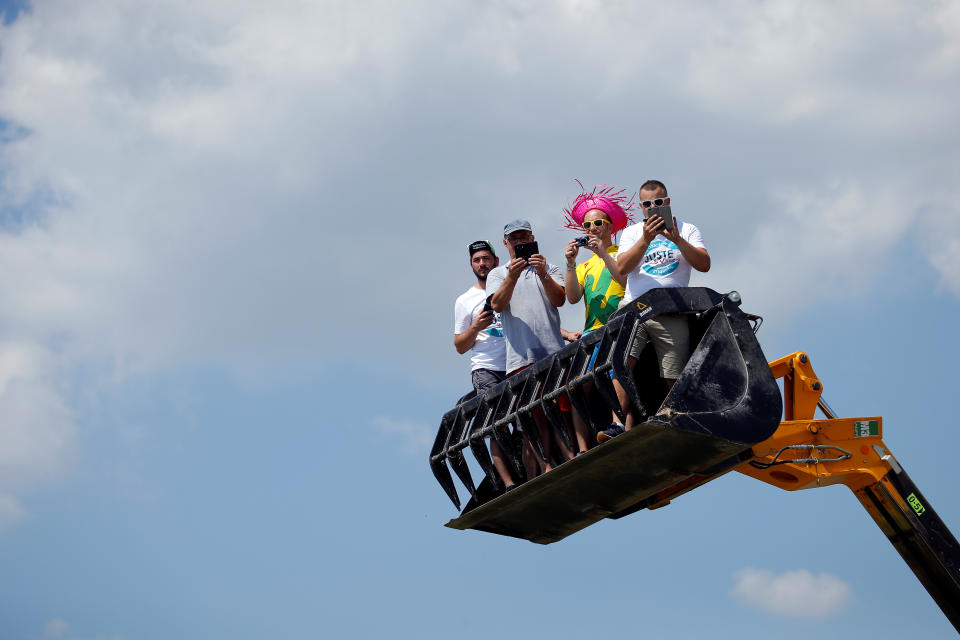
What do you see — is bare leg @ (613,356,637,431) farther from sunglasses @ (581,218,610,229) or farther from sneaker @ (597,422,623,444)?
sunglasses @ (581,218,610,229)

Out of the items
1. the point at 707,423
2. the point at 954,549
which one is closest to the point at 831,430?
the point at 954,549

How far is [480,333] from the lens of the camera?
1146 centimetres

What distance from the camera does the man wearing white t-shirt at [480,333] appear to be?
1135cm

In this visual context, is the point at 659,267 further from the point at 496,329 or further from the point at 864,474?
the point at 864,474

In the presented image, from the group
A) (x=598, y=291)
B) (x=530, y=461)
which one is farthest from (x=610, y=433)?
(x=598, y=291)

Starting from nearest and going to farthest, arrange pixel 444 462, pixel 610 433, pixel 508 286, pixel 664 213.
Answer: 1. pixel 610 433
2. pixel 664 213
3. pixel 508 286
4. pixel 444 462

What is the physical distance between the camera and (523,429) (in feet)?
33.8

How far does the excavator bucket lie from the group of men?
12cm

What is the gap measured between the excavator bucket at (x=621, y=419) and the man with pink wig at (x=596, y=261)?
697 mm

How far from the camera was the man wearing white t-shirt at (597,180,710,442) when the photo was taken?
9.57m

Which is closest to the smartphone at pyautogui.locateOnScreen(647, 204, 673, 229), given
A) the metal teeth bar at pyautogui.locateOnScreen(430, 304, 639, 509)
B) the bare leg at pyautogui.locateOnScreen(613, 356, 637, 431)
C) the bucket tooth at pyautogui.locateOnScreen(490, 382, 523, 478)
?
the metal teeth bar at pyautogui.locateOnScreen(430, 304, 639, 509)

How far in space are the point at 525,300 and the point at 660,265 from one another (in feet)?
4.24

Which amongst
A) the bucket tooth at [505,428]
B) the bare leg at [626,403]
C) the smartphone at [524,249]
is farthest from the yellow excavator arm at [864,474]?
the smartphone at [524,249]

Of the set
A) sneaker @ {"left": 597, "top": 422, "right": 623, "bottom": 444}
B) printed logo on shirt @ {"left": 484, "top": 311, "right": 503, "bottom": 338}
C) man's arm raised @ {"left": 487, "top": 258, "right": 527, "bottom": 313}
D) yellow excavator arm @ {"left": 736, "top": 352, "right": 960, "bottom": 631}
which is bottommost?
yellow excavator arm @ {"left": 736, "top": 352, "right": 960, "bottom": 631}
